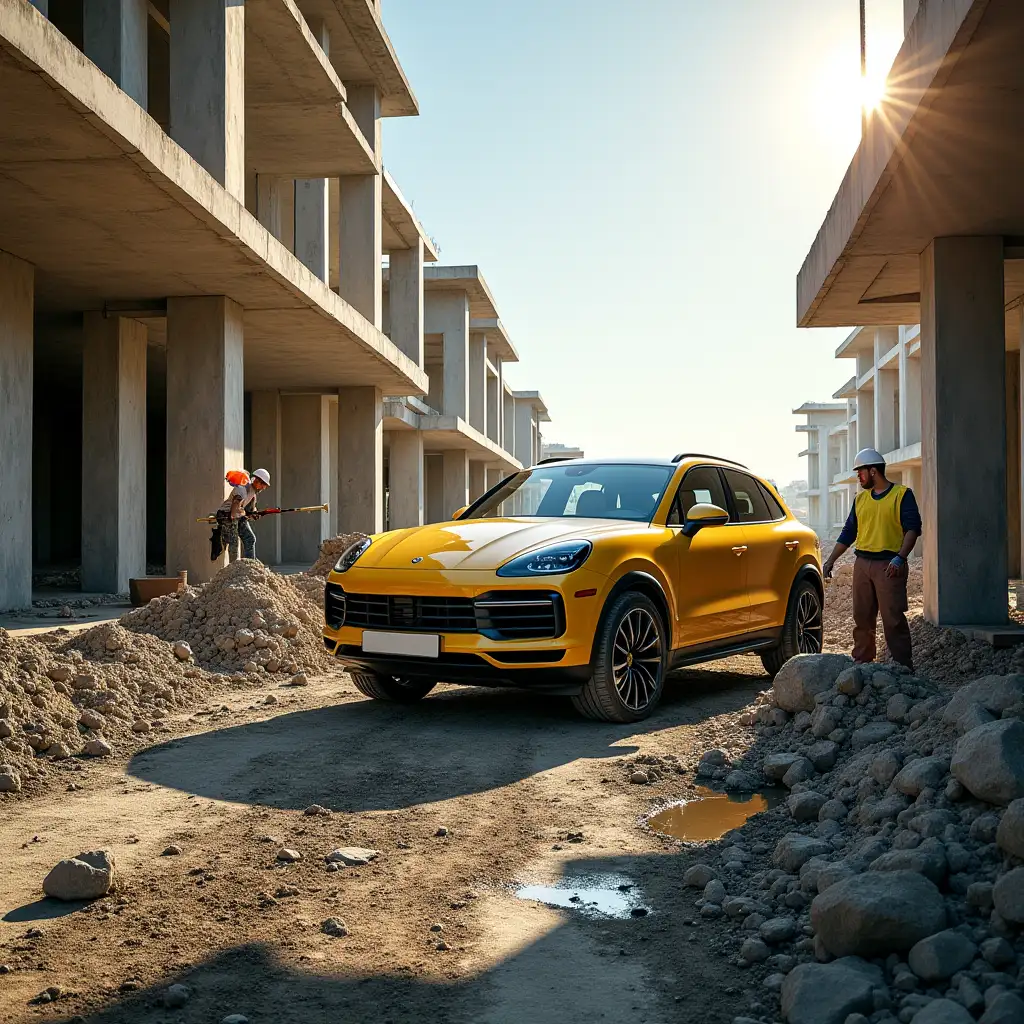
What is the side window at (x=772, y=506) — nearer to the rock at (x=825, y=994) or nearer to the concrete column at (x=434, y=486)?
the rock at (x=825, y=994)

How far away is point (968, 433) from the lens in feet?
35.9

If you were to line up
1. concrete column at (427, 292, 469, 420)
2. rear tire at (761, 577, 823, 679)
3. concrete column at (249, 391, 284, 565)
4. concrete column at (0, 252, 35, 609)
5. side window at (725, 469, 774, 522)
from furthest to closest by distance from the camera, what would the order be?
concrete column at (427, 292, 469, 420) < concrete column at (249, 391, 284, 565) < concrete column at (0, 252, 35, 609) < rear tire at (761, 577, 823, 679) < side window at (725, 469, 774, 522)

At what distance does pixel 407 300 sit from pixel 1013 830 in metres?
27.1

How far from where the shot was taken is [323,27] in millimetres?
19672

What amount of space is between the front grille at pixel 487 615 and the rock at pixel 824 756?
5.28ft

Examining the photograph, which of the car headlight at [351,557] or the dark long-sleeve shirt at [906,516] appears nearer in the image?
the car headlight at [351,557]

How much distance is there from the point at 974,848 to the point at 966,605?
7875 mm

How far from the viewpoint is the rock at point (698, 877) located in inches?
158

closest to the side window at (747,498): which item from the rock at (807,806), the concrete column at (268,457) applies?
the rock at (807,806)

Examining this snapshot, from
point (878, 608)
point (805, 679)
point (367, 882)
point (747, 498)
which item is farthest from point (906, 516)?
point (367, 882)

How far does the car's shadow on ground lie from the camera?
5.34 metres

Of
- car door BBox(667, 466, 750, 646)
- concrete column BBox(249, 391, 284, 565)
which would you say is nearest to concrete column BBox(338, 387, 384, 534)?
concrete column BBox(249, 391, 284, 565)

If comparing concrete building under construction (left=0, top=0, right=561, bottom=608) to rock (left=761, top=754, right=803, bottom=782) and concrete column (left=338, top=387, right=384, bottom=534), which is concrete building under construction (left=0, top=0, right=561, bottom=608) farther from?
rock (left=761, top=754, right=803, bottom=782)

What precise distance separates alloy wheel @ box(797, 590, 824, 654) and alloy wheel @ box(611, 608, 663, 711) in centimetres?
227
